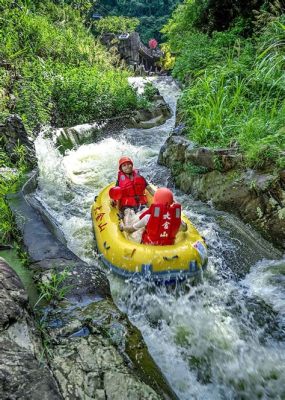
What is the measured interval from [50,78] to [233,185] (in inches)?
236

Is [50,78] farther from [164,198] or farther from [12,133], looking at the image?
[164,198]

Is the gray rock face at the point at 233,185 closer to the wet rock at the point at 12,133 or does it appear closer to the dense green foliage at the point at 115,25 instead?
the wet rock at the point at 12,133

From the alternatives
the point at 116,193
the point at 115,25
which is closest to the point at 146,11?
the point at 115,25

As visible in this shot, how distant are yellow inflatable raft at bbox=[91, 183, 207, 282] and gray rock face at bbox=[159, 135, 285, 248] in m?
1.03

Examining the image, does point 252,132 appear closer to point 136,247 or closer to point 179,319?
point 136,247

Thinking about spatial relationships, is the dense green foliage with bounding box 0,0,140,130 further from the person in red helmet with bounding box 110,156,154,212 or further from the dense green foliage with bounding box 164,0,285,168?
the dense green foliage with bounding box 164,0,285,168

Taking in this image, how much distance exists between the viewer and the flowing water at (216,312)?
8.68 feet

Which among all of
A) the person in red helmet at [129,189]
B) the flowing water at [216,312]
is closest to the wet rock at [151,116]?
the flowing water at [216,312]

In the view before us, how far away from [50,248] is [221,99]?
3617 mm

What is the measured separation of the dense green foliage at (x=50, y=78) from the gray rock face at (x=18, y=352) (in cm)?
470

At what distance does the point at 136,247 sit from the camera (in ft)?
11.6

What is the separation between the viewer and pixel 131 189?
4.57 m

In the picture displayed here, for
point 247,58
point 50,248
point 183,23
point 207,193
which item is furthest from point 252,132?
point 183,23

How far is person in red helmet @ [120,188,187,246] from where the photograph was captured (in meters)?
3.53
